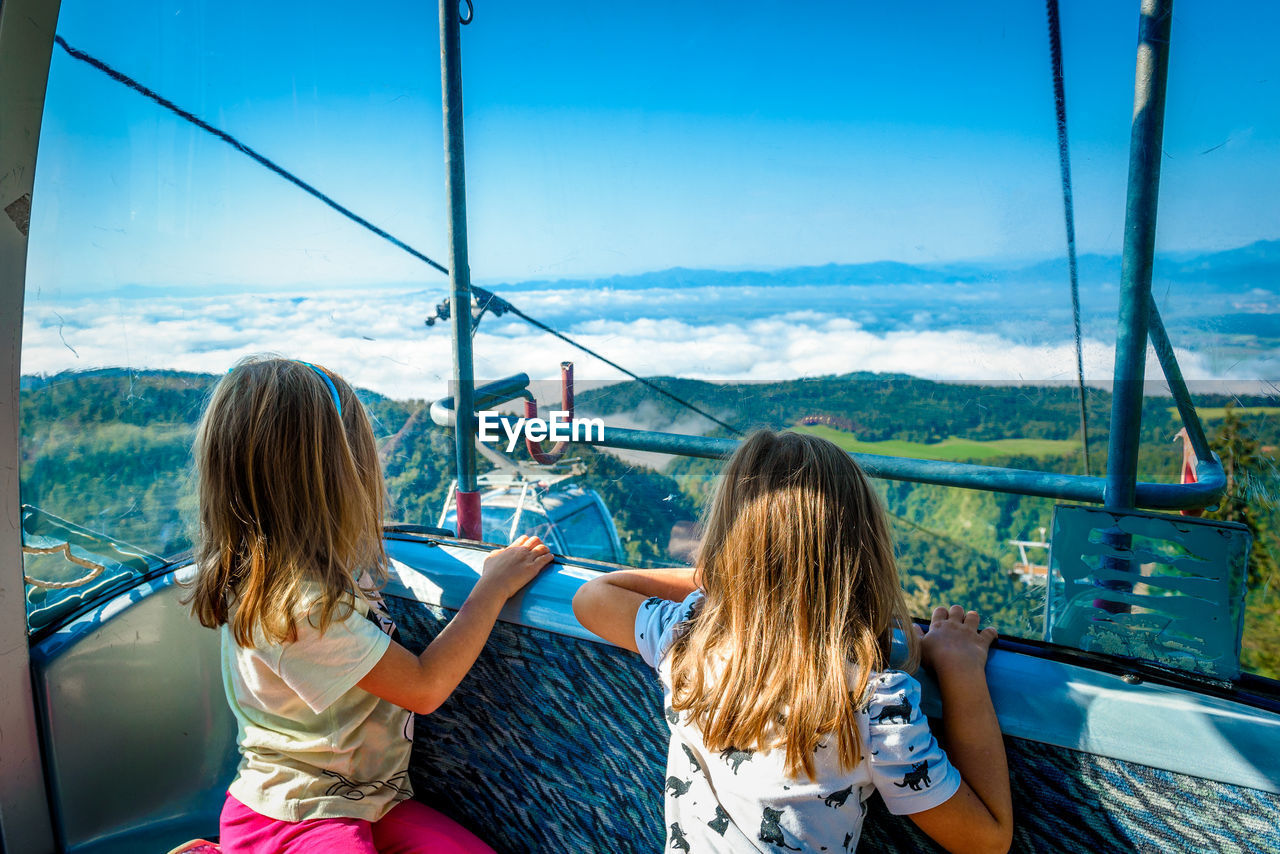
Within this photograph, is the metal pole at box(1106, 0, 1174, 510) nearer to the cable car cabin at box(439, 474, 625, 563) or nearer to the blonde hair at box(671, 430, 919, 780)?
the blonde hair at box(671, 430, 919, 780)

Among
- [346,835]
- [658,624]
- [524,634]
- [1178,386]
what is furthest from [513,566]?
[1178,386]

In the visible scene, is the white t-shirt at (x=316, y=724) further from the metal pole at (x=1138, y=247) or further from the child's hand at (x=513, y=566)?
the metal pole at (x=1138, y=247)

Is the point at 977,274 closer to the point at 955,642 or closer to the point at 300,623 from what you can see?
the point at 955,642

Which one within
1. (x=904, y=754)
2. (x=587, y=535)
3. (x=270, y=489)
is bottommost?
(x=904, y=754)

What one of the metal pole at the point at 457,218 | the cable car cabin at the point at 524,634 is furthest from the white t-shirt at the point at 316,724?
the metal pole at the point at 457,218

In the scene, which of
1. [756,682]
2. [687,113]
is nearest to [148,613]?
[756,682]
